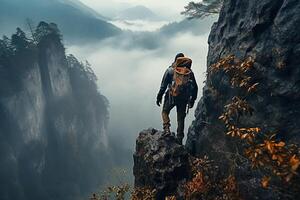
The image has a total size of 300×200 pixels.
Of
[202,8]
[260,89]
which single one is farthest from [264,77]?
[202,8]

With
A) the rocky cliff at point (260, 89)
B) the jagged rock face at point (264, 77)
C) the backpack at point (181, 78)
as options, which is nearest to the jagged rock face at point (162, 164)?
the rocky cliff at point (260, 89)

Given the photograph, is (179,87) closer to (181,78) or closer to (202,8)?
(181,78)

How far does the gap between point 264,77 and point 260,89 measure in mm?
433

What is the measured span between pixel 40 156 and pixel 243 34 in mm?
75714

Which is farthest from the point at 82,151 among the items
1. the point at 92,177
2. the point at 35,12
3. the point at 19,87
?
the point at 35,12

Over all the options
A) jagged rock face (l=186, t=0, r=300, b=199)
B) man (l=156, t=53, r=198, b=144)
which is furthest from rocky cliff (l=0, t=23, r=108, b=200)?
jagged rock face (l=186, t=0, r=300, b=199)

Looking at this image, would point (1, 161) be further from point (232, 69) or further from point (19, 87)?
point (232, 69)

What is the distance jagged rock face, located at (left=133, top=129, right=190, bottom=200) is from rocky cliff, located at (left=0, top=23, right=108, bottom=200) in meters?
61.7

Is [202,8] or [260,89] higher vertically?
[202,8]

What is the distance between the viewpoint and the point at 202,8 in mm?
34594

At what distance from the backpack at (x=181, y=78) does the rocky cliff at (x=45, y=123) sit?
62.6 metres

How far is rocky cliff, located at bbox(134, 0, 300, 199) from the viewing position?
10117 mm

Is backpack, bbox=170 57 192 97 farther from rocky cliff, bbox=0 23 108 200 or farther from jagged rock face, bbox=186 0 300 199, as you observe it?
rocky cliff, bbox=0 23 108 200

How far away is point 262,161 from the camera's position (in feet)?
20.1
